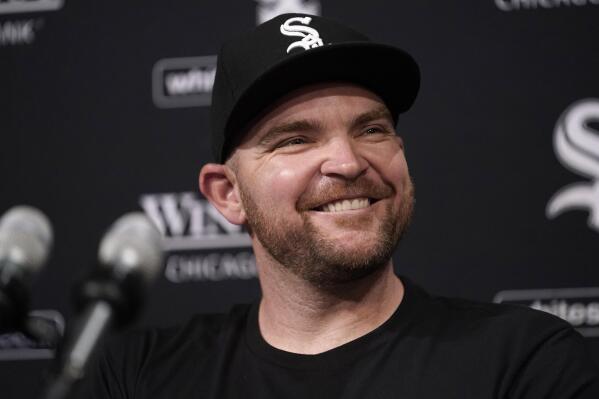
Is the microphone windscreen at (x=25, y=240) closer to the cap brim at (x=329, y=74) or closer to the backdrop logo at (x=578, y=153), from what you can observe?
the cap brim at (x=329, y=74)

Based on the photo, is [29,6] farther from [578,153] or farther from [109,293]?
[109,293]

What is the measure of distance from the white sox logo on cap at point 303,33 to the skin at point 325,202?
0.07 meters

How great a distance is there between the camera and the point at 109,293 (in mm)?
751

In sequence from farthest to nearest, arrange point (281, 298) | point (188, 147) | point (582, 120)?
point (188, 147) → point (582, 120) → point (281, 298)

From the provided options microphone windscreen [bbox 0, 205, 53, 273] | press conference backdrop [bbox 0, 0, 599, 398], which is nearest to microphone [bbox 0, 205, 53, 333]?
microphone windscreen [bbox 0, 205, 53, 273]

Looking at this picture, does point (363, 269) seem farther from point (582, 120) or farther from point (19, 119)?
point (19, 119)

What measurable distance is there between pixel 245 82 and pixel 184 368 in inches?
19.4

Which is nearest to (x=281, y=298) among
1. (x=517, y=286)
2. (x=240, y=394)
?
(x=240, y=394)

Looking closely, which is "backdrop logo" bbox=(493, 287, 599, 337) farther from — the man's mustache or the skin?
the man's mustache

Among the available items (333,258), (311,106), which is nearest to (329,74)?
(311,106)

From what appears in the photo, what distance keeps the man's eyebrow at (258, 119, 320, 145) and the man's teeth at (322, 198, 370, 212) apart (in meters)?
0.12

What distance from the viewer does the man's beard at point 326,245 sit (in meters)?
1.28

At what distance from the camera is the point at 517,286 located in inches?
75.4

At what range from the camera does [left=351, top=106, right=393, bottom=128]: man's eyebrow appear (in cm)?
132
